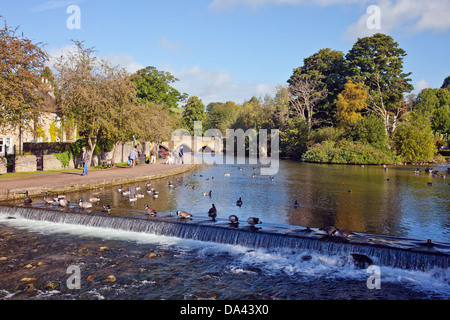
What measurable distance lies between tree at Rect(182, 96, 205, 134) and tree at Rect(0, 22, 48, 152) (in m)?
64.0

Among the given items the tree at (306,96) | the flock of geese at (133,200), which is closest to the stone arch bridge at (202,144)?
the tree at (306,96)

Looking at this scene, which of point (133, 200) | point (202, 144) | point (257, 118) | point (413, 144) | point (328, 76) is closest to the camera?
point (133, 200)

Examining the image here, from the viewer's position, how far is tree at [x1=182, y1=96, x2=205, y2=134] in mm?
86750

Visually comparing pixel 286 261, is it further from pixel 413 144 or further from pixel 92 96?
pixel 413 144

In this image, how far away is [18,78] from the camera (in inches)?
803

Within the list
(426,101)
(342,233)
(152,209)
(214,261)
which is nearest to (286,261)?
Answer: (342,233)

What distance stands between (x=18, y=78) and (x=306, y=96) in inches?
1702

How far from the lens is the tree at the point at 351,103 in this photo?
49.0 meters

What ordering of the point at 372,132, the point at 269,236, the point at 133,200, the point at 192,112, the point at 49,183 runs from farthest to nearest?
the point at 192,112, the point at 372,132, the point at 49,183, the point at 133,200, the point at 269,236

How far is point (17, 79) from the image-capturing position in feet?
65.4

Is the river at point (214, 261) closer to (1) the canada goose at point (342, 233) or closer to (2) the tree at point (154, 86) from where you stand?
(1) the canada goose at point (342, 233)

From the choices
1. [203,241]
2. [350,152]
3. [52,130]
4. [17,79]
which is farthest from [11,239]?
[350,152]

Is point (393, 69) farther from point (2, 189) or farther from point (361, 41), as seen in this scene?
point (2, 189)

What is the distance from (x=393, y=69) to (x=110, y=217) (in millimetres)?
50353
